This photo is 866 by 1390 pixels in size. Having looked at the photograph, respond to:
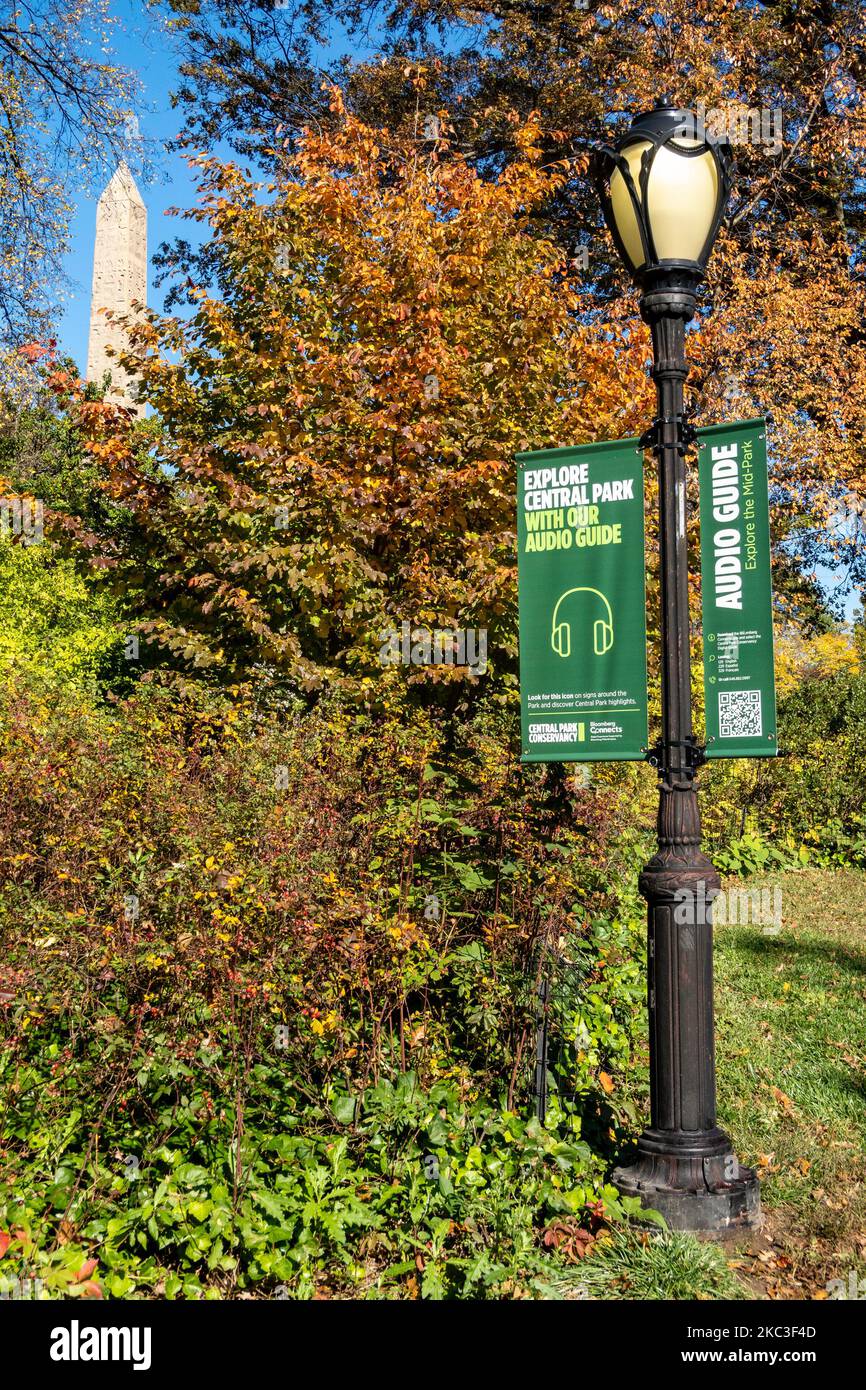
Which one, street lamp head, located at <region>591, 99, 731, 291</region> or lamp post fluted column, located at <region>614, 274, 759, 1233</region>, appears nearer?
Result: lamp post fluted column, located at <region>614, 274, 759, 1233</region>

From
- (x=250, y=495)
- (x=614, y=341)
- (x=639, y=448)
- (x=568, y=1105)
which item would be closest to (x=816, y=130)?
(x=614, y=341)

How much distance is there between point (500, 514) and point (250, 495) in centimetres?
206

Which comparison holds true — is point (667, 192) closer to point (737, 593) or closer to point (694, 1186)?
point (737, 593)

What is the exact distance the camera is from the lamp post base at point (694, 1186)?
12.8 ft

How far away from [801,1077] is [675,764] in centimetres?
235

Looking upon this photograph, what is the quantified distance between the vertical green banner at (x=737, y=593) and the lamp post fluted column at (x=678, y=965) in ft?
0.32

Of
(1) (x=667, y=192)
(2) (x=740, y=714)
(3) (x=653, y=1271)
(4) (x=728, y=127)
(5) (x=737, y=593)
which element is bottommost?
(3) (x=653, y=1271)

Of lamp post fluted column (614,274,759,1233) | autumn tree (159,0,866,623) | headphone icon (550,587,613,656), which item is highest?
autumn tree (159,0,866,623)

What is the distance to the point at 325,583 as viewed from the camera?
891 centimetres

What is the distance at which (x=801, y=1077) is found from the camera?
5668 millimetres

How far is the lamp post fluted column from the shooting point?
395 centimetres
